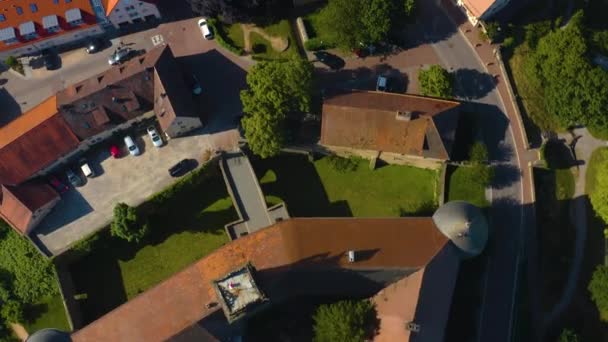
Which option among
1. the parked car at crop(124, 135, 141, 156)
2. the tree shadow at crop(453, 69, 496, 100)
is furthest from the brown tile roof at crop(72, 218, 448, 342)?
the tree shadow at crop(453, 69, 496, 100)

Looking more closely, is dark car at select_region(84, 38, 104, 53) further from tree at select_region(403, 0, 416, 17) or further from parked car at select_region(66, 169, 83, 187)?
tree at select_region(403, 0, 416, 17)

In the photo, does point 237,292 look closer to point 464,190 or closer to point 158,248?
point 158,248

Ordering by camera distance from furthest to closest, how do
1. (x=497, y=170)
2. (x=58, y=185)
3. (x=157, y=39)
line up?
(x=157, y=39), (x=58, y=185), (x=497, y=170)

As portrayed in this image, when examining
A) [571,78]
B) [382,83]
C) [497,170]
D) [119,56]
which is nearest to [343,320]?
[497,170]

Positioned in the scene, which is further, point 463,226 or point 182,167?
point 182,167

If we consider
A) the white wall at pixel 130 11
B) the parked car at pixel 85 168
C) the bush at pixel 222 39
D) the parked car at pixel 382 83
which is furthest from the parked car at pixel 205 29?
the parked car at pixel 382 83

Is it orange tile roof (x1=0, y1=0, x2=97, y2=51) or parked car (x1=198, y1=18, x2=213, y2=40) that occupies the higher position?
orange tile roof (x1=0, y1=0, x2=97, y2=51)

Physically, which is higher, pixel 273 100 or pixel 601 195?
pixel 273 100
